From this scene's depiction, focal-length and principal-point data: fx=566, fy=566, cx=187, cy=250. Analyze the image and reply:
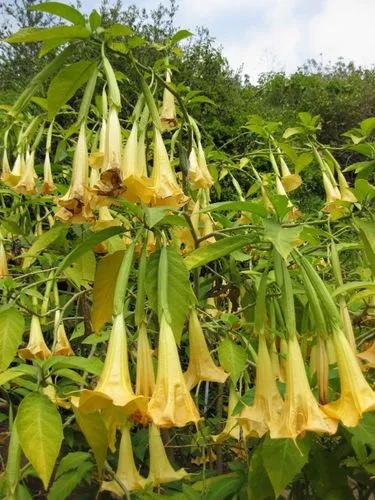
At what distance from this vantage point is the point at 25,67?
29.1 ft

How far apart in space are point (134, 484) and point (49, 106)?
0.87 meters

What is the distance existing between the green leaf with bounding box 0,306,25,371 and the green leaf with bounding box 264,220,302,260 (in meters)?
0.57

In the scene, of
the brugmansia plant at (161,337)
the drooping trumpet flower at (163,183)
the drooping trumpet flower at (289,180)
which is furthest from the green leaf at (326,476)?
the drooping trumpet flower at (289,180)

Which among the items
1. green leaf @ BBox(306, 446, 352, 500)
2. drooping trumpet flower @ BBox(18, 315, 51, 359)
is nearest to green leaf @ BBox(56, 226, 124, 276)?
green leaf @ BBox(306, 446, 352, 500)

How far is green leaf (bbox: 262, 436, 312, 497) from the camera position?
0.95 meters

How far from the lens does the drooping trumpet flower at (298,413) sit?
78cm

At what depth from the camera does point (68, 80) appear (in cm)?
100

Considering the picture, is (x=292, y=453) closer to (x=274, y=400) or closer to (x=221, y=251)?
(x=274, y=400)

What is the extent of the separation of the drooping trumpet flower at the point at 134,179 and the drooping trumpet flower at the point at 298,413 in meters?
0.38

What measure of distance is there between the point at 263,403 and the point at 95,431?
0.29m

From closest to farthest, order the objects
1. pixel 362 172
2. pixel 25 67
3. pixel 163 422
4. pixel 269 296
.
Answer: pixel 163 422
pixel 269 296
pixel 362 172
pixel 25 67

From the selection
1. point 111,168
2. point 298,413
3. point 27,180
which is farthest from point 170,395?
point 27,180

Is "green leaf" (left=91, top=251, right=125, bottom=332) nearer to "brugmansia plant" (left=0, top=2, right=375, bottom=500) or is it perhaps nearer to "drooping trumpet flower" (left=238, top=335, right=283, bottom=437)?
"brugmansia plant" (left=0, top=2, right=375, bottom=500)

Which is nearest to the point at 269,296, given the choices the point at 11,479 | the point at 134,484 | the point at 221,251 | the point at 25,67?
the point at 221,251
